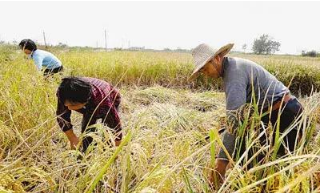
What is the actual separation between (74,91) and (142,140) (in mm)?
459

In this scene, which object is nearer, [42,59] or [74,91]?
[74,91]

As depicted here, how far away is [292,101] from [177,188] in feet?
3.46

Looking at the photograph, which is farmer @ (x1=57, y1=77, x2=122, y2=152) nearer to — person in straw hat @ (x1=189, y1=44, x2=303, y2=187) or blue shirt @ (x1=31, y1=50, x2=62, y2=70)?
person in straw hat @ (x1=189, y1=44, x2=303, y2=187)

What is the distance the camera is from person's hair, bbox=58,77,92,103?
156cm

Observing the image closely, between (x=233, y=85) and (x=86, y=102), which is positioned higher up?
(x=233, y=85)

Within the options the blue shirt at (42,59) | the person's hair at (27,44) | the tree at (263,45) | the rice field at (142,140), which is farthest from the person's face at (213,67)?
the tree at (263,45)

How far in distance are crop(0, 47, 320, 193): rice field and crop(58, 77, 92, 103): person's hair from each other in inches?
8.4

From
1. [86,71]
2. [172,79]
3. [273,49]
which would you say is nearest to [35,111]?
[86,71]

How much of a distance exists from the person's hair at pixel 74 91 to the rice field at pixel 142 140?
213 millimetres

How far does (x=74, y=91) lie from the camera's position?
157 centimetres

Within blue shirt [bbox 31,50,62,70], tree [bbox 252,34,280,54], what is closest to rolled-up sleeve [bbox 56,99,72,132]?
blue shirt [bbox 31,50,62,70]

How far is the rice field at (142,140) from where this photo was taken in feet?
3.18

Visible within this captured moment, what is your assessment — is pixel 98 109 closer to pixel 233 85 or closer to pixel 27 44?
pixel 233 85

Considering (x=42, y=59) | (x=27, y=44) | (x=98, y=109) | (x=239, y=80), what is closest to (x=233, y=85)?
(x=239, y=80)
